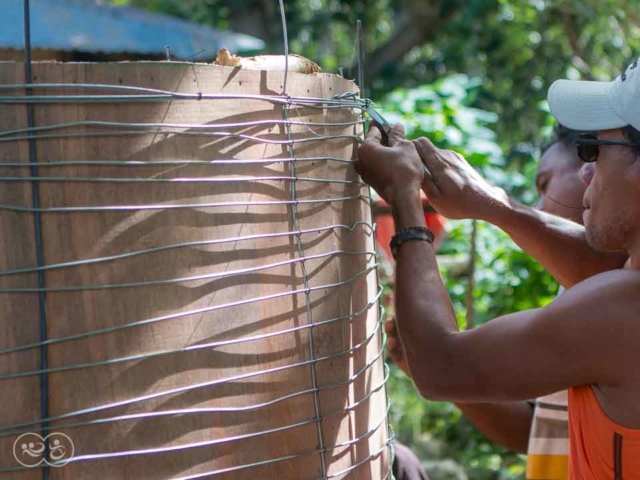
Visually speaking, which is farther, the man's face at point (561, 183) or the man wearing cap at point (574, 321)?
the man's face at point (561, 183)

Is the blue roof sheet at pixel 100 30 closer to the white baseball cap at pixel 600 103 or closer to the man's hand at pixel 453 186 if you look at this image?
the man's hand at pixel 453 186

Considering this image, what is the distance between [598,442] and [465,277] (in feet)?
14.1

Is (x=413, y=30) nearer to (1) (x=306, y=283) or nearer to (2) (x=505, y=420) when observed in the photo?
(2) (x=505, y=420)

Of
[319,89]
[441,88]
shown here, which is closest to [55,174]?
[319,89]

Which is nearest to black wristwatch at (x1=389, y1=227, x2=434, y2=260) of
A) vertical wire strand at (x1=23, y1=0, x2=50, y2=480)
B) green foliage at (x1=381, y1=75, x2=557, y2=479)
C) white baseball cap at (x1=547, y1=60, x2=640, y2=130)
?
white baseball cap at (x1=547, y1=60, x2=640, y2=130)

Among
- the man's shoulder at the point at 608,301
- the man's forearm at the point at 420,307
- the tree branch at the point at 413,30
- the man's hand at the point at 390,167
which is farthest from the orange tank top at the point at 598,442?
the tree branch at the point at 413,30

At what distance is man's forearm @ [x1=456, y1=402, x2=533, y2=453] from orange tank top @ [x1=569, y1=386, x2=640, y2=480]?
3.08 feet

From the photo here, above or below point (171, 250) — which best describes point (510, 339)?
below

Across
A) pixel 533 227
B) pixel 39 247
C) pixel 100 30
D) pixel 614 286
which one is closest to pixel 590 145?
pixel 614 286

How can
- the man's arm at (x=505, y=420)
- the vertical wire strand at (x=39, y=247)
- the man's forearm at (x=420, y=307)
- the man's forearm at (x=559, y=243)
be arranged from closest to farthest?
the vertical wire strand at (x=39, y=247), the man's forearm at (x=420, y=307), the man's forearm at (x=559, y=243), the man's arm at (x=505, y=420)

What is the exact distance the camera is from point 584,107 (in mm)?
1756

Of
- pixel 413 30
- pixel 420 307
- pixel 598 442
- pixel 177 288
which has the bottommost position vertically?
pixel 598 442

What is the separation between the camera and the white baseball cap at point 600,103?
1666mm

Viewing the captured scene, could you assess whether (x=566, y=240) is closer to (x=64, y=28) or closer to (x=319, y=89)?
(x=319, y=89)
